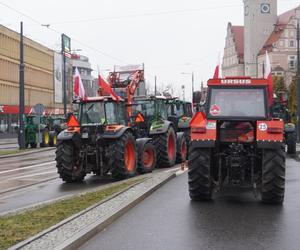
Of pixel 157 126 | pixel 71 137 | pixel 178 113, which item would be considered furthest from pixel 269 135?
pixel 178 113

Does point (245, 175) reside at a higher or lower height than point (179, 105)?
lower

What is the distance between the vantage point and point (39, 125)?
35.3m

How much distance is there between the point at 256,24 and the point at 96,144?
9421 centimetres

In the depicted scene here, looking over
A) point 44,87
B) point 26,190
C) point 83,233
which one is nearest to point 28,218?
point 83,233

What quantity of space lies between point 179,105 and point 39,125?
15.5m

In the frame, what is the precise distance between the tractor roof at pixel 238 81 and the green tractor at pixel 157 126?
632cm

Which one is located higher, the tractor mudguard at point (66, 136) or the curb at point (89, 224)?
the tractor mudguard at point (66, 136)

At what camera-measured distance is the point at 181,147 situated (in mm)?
20547

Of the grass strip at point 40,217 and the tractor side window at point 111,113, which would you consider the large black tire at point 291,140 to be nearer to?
the tractor side window at point 111,113

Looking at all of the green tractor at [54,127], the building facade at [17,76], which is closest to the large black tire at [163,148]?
the green tractor at [54,127]

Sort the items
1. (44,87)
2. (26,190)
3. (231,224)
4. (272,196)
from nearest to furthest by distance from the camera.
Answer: (231,224) → (272,196) → (26,190) → (44,87)

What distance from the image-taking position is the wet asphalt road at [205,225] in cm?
753

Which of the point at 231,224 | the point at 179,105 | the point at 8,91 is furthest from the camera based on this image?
the point at 8,91

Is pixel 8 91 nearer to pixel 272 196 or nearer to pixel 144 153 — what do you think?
pixel 144 153
